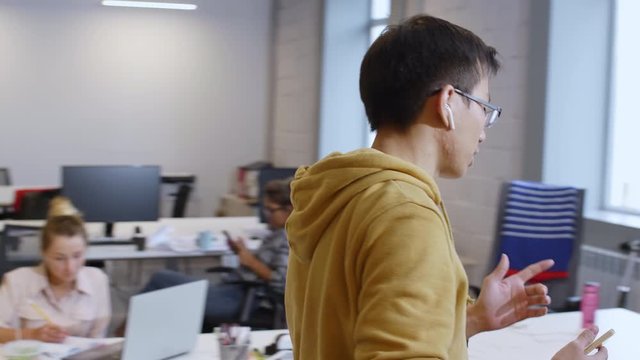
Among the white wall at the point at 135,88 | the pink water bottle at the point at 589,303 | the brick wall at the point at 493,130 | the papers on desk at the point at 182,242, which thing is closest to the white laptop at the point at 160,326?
the pink water bottle at the point at 589,303

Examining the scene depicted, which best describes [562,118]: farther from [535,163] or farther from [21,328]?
[21,328]

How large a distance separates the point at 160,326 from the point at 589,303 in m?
1.48

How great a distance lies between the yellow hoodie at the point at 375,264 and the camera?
0.92m

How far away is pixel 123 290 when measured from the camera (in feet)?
19.9

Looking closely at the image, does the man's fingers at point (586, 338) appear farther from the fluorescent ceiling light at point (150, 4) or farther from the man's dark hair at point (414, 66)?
the fluorescent ceiling light at point (150, 4)

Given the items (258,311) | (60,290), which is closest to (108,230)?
(258,311)

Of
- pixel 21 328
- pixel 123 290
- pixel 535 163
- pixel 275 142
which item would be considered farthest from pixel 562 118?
pixel 275 142

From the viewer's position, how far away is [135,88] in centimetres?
771

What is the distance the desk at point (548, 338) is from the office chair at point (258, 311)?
59.4 inches

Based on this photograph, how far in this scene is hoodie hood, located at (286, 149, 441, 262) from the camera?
1.02 m

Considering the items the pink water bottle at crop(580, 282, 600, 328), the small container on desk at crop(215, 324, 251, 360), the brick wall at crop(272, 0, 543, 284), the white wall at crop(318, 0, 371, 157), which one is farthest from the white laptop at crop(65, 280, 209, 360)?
the white wall at crop(318, 0, 371, 157)

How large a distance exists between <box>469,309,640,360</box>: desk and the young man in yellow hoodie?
4.54 feet

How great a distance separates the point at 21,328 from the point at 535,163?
2725 millimetres

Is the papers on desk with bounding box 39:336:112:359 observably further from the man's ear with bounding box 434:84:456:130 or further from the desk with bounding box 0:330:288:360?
the man's ear with bounding box 434:84:456:130
